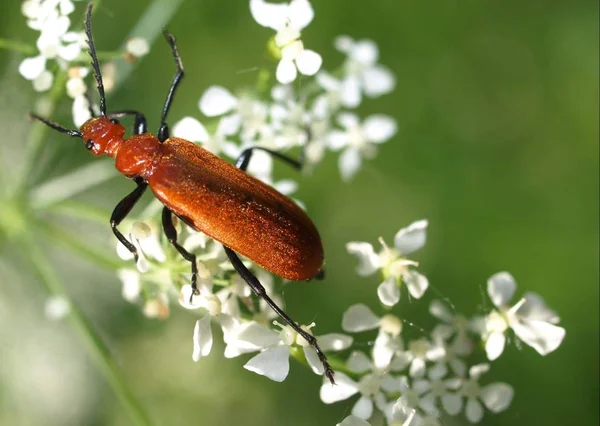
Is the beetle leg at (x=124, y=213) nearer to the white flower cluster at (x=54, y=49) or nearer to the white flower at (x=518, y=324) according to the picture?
the white flower cluster at (x=54, y=49)

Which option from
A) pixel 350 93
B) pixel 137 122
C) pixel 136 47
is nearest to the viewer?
pixel 136 47

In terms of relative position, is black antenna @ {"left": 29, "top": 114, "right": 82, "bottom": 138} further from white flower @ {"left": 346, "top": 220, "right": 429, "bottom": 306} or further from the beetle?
white flower @ {"left": 346, "top": 220, "right": 429, "bottom": 306}

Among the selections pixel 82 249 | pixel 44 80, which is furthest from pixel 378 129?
pixel 44 80

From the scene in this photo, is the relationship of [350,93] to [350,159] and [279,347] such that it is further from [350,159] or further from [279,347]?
[279,347]

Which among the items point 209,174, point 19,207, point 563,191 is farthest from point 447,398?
point 563,191

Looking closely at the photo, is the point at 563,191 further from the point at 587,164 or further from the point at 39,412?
the point at 39,412

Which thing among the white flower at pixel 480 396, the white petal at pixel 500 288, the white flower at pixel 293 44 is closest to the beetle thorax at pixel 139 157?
the white flower at pixel 293 44
